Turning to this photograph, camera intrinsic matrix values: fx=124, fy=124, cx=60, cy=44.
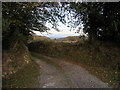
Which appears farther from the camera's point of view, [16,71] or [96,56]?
[96,56]

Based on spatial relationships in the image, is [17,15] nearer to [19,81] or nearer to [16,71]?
[16,71]

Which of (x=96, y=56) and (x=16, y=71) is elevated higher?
(x=96, y=56)

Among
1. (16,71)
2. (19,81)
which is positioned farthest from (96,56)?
(19,81)

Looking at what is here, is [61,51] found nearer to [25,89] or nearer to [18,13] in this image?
[18,13]

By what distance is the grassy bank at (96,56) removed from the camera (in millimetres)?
7427

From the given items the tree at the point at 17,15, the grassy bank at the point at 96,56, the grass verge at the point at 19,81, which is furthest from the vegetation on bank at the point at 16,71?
the grassy bank at the point at 96,56

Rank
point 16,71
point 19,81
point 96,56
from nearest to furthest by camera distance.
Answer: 1. point 19,81
2. point 16,71
3. point 96,56

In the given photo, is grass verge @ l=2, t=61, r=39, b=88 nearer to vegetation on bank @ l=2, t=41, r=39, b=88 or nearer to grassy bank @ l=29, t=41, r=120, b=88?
vegetation on bank @ l=2, t=41, r=39, b=88

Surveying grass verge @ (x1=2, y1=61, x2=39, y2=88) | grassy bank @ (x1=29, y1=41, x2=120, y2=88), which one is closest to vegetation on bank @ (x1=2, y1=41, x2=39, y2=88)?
grass verge @ (x1=2, y1=61, x2=39, y2=88)

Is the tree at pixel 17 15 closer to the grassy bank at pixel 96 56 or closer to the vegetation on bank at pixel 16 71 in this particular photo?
the vegetation on bank at pixel 16 71

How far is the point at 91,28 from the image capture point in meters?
11.2

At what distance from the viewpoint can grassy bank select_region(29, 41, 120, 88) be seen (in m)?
7.43

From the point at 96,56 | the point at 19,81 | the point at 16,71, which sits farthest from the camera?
the point at 96,56

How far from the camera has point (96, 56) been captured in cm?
1004
